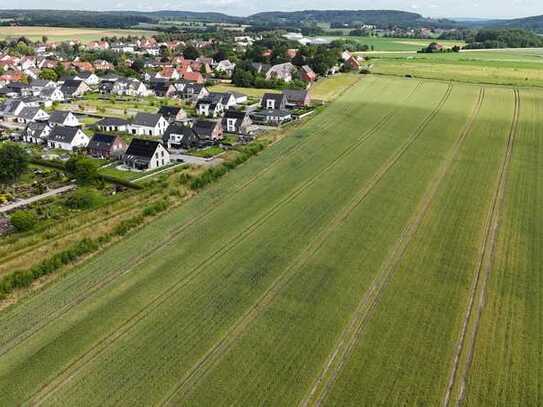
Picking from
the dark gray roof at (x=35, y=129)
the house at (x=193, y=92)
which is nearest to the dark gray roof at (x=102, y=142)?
the dark gray roof at (x=35, y=129)

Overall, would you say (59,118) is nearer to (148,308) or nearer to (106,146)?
(106,146)

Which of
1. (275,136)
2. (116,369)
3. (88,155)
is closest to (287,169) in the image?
(275,136)

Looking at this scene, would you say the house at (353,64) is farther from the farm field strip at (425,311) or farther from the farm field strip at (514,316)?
the farm field strip at (514,316)

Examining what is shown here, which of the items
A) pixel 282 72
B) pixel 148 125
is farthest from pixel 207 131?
pixel 282 72

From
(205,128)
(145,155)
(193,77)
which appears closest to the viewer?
(145,155)

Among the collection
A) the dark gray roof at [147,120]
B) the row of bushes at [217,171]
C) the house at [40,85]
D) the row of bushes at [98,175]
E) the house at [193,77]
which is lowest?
the row of bushes at [98,175]

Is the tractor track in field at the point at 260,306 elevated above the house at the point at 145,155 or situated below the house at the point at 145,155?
below
